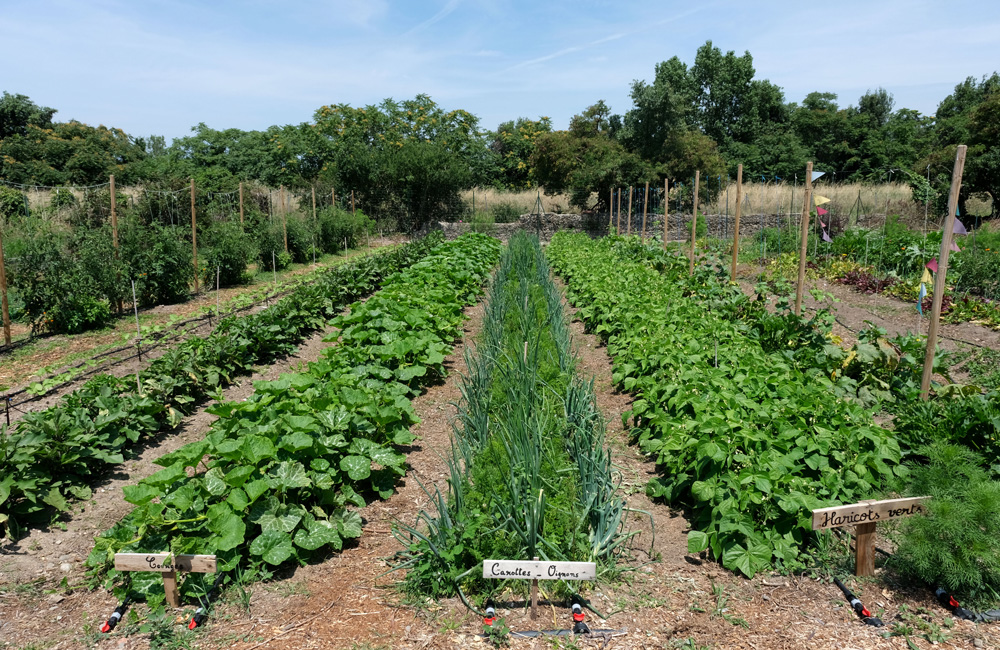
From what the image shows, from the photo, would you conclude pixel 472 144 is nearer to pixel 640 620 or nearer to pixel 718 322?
pixel 718 322

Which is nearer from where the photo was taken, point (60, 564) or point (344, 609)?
point (344, 609)

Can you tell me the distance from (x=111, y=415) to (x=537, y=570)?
11.3 ft

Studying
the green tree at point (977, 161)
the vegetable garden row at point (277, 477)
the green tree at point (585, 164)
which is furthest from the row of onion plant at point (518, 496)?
the green tree at point (585, 164)

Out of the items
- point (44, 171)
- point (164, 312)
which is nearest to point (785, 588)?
point (164, 312)

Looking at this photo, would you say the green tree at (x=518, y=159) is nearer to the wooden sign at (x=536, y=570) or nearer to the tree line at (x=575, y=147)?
the tree line at (x=575, y=147)

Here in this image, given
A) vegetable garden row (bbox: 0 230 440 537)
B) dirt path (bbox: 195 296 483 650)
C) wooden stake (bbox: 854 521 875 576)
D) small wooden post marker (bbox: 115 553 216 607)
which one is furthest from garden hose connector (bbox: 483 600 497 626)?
vegetable garden row (bbox: 0 230 440 537)

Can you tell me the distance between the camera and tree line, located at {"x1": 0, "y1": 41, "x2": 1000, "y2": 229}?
85.1 feet

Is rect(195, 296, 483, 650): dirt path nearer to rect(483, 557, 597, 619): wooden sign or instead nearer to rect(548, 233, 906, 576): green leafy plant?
rect(483, 557, 597, 619): wooden sign

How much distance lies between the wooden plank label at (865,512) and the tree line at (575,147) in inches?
668

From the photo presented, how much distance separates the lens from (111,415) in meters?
4.54

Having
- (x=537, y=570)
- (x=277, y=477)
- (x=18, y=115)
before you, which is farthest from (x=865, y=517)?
(x=18, y=115)

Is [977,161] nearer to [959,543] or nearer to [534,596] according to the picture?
[959,543]

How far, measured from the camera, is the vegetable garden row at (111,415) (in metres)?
3.79

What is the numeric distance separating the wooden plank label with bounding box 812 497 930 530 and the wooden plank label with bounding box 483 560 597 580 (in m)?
1.14
